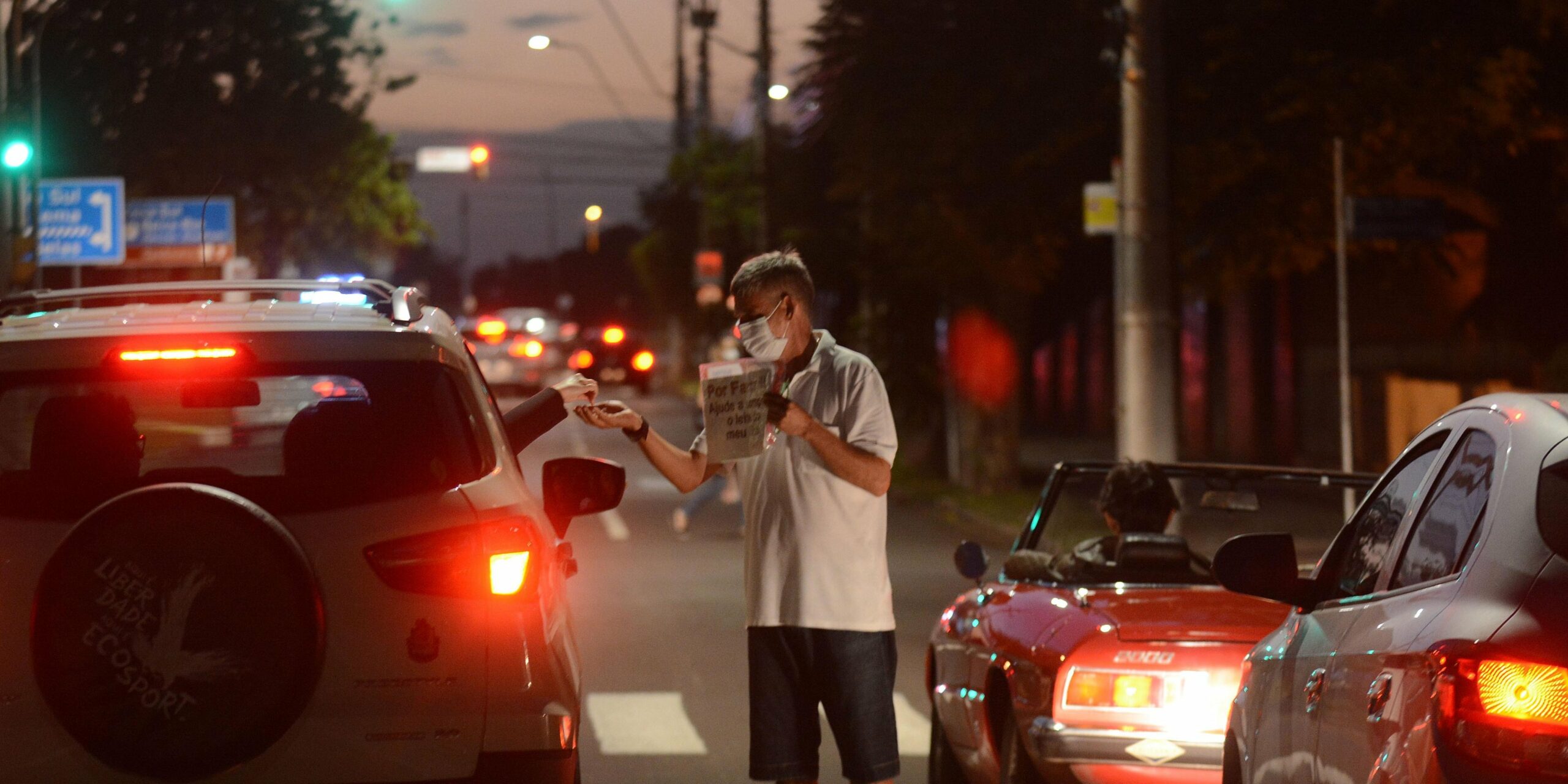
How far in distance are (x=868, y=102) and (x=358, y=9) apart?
21.3 meters

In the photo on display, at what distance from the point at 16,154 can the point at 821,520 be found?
19.3 meters

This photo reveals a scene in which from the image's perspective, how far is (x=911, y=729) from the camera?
9.65 m

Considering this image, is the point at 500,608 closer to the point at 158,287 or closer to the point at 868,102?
the point at 158,287

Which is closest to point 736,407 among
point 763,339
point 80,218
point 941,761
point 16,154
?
point 763,339

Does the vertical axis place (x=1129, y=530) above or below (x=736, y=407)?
below

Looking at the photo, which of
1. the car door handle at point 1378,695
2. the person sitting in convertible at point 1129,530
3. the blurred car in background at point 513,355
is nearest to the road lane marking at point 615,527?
the person sitting in convertible at point 1129,530

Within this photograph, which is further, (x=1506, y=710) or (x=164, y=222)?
(x=164, y=222)

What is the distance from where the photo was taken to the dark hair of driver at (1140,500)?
7.11 meters

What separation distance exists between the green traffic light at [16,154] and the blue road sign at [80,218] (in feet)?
21.1

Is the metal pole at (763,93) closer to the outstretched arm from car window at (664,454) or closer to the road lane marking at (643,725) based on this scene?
the road lane marking at (643,725)

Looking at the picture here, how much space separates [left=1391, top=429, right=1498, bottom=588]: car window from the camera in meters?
3.67

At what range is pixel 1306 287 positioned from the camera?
93.5 ft

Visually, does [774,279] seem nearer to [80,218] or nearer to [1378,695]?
[1378,695]

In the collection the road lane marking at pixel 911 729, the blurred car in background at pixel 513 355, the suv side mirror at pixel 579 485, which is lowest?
the road lane marking at pixel 911 729
